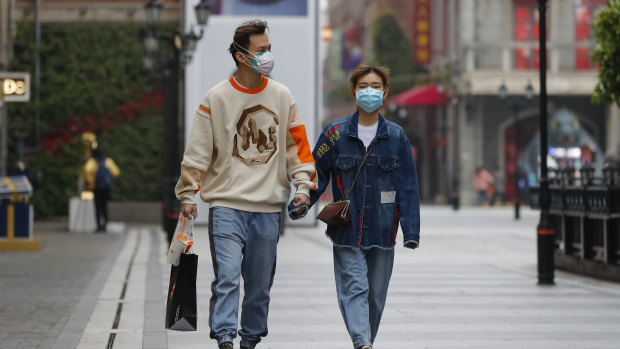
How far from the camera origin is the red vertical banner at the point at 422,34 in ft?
187

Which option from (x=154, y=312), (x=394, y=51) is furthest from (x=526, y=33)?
(x=154, y=312)

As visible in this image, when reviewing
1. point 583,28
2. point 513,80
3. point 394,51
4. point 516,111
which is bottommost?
point 516,111

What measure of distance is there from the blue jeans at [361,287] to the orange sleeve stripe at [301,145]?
587mm

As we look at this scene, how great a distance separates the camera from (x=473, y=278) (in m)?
15.3

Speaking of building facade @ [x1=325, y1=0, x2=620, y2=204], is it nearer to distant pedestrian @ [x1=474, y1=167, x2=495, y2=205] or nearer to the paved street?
distant pedestrian @ [x1=474, y1=167, x2=495, y2=205]

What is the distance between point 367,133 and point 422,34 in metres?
50.0

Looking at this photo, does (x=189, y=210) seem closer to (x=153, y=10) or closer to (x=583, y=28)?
(x=153, y=10)

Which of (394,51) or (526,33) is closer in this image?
(526,33)

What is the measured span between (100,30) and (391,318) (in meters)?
24.3

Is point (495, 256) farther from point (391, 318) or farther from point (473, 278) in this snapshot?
point (391, 318)

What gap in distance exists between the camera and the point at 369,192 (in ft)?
24.6

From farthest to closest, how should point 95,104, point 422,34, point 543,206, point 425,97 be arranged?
point 422,34 → point 425,97 → point 95,104 → point 543,206

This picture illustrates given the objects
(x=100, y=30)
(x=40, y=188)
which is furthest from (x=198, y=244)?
(x=100, y=30)

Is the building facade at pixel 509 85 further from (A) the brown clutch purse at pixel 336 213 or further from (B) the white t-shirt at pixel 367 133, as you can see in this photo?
(A) the brown clutch purse at pixel 336 213
